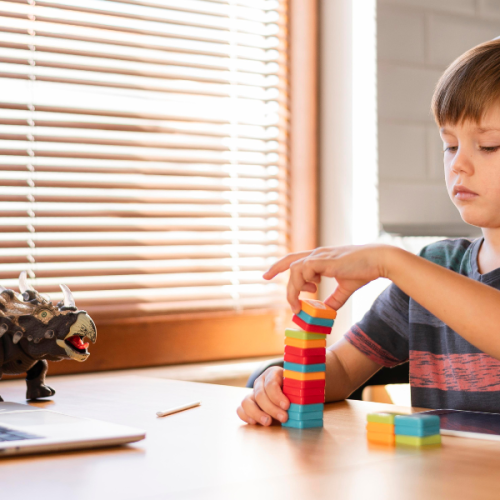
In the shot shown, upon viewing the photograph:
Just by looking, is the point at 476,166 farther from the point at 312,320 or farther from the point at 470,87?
the point at 312,320

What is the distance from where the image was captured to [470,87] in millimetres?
1071

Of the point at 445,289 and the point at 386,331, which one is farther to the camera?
the point at 386,331

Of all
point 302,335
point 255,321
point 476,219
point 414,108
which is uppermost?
point 414,108

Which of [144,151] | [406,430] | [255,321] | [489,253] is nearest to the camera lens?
[406,430]

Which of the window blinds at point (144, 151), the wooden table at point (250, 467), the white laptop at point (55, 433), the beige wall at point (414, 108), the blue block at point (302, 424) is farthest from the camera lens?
the beige wall at point (414, 108)

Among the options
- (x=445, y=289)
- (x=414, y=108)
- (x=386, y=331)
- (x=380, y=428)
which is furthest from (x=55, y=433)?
(x=414, y=108)

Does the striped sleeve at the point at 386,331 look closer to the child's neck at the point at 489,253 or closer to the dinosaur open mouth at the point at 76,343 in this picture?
the child's neck at the point at 489,253

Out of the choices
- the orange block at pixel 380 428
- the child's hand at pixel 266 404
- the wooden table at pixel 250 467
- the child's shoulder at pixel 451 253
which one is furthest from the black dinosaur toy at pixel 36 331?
the child's shoulder at pixel 451 253

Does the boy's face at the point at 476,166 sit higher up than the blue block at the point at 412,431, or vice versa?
the boy's face at the point at 476,166

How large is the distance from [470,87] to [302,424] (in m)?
0.59

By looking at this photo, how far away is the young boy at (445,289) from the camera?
0.85 m

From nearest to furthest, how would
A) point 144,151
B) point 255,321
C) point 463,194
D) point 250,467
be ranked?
point 250,467 → point 463,194 → point 144,151 → point 255,321

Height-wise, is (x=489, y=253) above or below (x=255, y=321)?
above

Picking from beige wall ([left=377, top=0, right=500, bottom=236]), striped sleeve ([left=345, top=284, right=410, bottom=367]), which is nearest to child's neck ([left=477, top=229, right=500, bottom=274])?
striped sleeve ([left=345, top=284, right=410, bottom=367])
